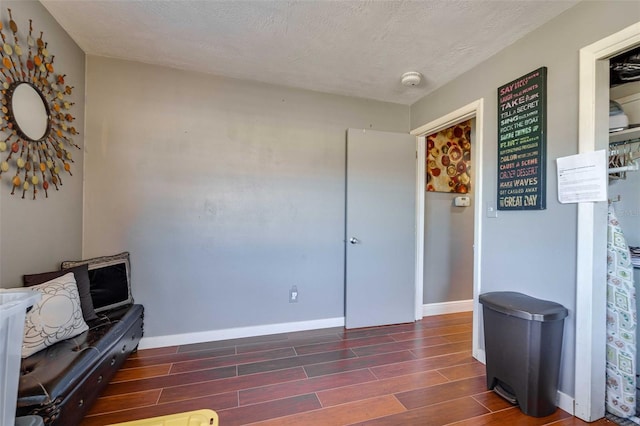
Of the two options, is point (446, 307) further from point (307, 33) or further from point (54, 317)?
point (54, 317)

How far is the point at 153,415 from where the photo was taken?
1.55 m

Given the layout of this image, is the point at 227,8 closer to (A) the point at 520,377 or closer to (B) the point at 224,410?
(B) the point at 224,410

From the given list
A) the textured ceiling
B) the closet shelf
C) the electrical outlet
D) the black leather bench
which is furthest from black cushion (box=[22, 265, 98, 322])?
the closet shelf

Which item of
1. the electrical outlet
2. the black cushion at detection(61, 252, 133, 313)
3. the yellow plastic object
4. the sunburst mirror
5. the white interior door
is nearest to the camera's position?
the yellow plastic object

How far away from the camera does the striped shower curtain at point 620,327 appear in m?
1.53

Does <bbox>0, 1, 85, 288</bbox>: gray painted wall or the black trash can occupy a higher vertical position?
<bbox>0, 1, 85, 288</bbox>: gray painted wall

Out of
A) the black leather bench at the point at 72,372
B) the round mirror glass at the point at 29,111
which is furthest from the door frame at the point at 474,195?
the round mirror glass at the point at 29,111

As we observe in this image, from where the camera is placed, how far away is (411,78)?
2451mm

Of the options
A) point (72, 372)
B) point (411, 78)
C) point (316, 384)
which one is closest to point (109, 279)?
point (72, 372)

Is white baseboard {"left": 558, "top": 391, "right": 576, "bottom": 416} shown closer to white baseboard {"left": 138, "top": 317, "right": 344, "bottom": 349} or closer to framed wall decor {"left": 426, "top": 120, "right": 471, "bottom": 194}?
white baseboard {"left": 138, "top": 317, "right": 344, "bottom": 349}

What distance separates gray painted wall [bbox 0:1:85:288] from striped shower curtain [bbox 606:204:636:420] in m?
3.49

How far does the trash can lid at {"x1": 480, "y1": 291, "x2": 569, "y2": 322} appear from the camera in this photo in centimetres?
153

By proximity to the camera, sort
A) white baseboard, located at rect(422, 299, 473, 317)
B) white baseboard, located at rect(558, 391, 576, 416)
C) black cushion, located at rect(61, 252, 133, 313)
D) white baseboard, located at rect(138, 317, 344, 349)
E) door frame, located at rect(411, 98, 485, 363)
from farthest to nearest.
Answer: white baseboard, located at rect(422, 299, 473, 317) → white baseboard, located at rect(138, 317, 344, 349) → door frame, located at rect(411, 98, 485, 363) → black cushion, located at rect(61, 252, 133, 313) → white baseboard, located at rect(558, 391, 576, 416)

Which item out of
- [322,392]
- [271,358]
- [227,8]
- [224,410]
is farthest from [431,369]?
[227,8]
